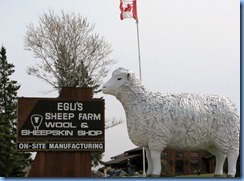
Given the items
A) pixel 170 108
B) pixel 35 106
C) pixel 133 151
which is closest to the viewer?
pixel 170 108

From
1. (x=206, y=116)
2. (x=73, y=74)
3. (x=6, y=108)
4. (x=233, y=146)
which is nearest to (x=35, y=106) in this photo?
(x=206, y=116)

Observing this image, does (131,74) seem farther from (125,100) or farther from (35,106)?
(35,106)

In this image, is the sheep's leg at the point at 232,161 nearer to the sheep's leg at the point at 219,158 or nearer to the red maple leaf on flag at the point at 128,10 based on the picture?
the sheep's leg at the point at 219,158

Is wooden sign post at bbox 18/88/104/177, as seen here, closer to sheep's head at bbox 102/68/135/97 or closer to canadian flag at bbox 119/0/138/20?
sheep's head at bbox 102/68/135/97

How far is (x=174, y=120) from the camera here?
1157cm

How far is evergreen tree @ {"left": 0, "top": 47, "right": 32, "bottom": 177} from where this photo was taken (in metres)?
26.7

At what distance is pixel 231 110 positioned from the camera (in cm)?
1207

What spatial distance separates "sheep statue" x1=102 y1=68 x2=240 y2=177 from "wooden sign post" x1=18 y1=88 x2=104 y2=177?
1.12 meters

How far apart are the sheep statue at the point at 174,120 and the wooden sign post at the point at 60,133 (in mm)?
1119

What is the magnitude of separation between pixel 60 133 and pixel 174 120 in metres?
3.09

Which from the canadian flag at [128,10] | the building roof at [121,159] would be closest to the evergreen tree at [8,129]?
the building roof at [121,159]

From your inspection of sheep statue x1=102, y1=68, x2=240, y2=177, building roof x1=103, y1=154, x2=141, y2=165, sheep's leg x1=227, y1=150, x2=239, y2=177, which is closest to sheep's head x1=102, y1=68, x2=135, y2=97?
sheep statue x1=102, y1=68, x2=240, y2=177

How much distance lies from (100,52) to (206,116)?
1281 centimetres

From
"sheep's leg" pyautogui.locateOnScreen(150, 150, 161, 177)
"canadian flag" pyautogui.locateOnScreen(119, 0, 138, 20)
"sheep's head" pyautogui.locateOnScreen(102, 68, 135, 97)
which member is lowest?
"sheep's leg" pyautogui.locateOnScreen(150, 150, 161, 177)
